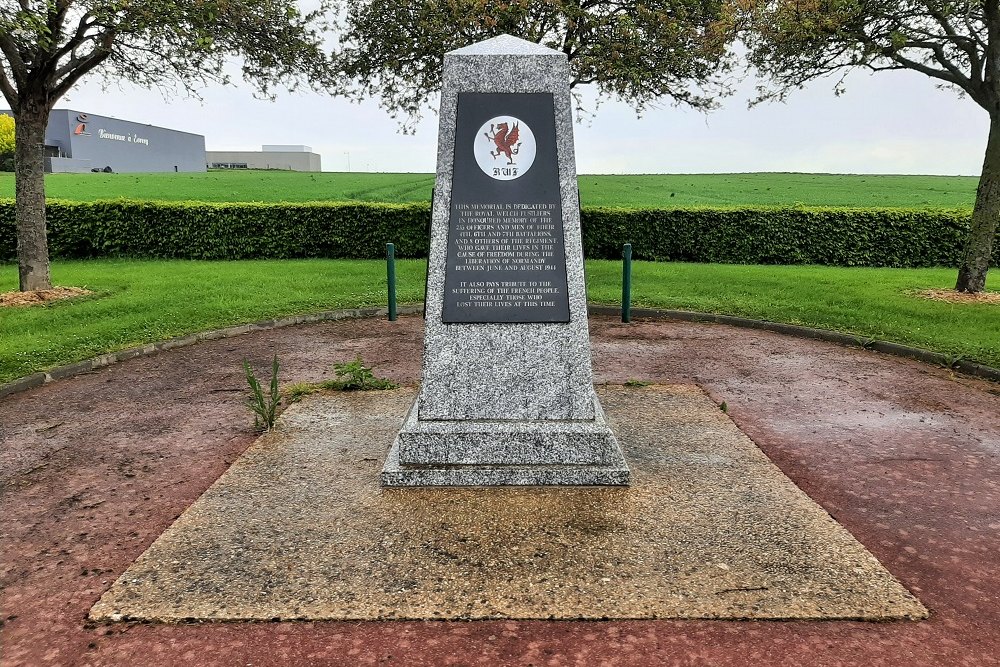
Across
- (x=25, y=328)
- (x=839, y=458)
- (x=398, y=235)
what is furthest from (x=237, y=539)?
(x=398, y=235)

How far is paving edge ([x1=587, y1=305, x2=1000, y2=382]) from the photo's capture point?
793cm

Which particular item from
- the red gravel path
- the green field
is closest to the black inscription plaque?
the red gravel path

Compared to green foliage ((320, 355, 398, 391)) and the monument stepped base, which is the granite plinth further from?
green foliage ((320, 355, 398, 391))

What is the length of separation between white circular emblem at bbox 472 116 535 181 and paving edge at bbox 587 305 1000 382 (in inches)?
236

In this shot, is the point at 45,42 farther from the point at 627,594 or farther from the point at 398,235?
the point at 627,594

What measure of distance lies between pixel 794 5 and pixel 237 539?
13.0 meters

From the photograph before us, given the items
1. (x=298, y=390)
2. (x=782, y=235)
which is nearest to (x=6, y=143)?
(x=782, y=235)

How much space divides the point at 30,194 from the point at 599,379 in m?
10.3

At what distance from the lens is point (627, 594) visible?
3.36 m

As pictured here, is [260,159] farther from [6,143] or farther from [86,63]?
[86,63]

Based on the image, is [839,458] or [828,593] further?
[839,458]

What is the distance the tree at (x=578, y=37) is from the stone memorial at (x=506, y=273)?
10909mm

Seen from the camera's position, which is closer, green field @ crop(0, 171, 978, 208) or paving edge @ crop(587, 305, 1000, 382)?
paving edge @ crop(587, 305, 1000, 382)

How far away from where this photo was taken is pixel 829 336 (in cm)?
965
